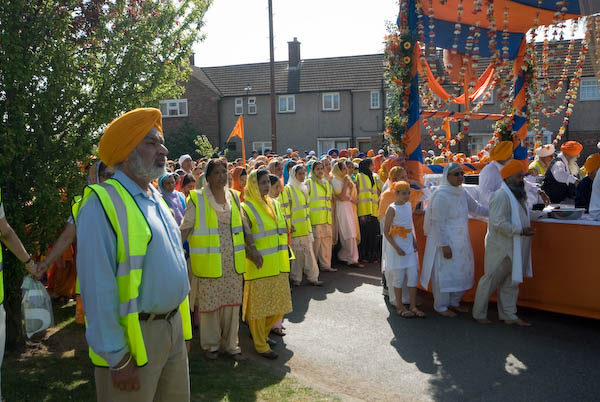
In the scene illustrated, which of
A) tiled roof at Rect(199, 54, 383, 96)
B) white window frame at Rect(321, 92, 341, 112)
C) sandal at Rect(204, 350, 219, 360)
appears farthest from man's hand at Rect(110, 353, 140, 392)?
white window frame at Rect(321, 92, 341, 112)

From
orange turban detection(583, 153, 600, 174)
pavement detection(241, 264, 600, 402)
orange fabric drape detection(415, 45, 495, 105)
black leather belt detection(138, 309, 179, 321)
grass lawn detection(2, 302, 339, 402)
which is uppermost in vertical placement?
orange fabric drape detection(415, 45, 495, 105)

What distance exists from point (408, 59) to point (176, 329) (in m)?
7.10

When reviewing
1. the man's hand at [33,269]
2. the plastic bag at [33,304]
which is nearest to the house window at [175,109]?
the plastic bag at [33,304]

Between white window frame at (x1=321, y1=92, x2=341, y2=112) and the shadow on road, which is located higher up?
white window frame at (x1=321, y1=92, x2=341, y2=112)

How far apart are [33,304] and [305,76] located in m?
36.7

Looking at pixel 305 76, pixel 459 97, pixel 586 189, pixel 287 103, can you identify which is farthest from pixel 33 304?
pixel 305 76

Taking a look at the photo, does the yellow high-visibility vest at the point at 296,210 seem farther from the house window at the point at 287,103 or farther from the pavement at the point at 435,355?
the house window at the point at 287,103

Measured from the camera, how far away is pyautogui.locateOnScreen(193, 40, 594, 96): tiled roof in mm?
38500

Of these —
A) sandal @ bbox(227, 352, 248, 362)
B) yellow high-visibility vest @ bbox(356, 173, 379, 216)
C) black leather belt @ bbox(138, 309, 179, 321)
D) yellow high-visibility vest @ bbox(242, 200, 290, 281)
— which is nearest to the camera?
black leather belt @ bbox(138, 309, 179, 321)

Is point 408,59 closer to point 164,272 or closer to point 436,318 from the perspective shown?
point 436,318

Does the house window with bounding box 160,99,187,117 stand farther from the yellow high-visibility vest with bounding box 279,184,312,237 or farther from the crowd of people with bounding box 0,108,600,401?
the yellow high-visibility vest with bounding box 279,184,312,237

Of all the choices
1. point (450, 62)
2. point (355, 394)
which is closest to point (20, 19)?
point (355, 394)

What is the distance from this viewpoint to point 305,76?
133ft

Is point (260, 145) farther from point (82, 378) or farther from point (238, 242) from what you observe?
point (82, 378)
